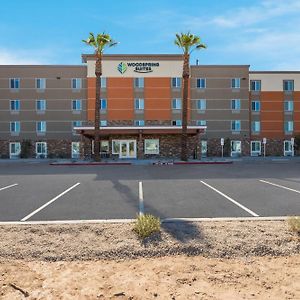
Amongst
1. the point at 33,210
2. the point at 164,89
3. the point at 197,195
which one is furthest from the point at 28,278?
the point at 164,89

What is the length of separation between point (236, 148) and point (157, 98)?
12947 millimetres

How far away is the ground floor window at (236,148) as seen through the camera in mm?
43997

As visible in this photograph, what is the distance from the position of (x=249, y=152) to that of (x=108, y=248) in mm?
41571

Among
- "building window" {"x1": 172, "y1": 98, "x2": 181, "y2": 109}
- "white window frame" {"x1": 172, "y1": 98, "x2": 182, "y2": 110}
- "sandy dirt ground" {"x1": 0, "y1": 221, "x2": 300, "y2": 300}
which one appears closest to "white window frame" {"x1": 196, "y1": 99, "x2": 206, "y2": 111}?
"white window frame" {"x1": 172, "y1": 98, "x2": 182, "y2": 110}

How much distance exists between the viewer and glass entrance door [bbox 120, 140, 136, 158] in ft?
125

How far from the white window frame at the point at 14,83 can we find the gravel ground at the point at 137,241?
40.2m

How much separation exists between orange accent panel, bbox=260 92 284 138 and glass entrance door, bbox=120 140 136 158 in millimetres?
19400

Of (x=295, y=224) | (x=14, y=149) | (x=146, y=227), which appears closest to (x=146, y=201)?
(x=146, y=227)

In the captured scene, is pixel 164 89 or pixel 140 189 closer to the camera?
pixel 140 189

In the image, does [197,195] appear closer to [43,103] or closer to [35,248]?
[35,248]

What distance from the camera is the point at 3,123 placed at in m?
42.9

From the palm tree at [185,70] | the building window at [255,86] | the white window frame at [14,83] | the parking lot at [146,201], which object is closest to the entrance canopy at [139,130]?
the palm tree at [185,70]

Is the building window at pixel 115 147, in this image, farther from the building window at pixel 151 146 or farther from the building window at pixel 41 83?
the building window at pixel 41 83

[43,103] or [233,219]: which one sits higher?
[43,103]
